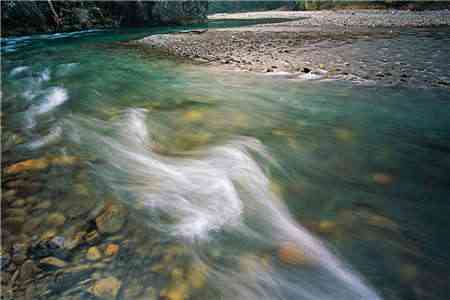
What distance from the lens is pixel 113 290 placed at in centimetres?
156

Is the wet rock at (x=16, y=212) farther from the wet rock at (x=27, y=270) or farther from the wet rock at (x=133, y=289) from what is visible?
the wet rock at (x=133, y=289)

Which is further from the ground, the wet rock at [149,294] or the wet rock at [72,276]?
the wet rock at [72,276]

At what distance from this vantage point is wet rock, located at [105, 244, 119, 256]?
181 centimetres

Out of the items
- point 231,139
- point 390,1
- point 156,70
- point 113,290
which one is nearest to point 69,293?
point 113,290

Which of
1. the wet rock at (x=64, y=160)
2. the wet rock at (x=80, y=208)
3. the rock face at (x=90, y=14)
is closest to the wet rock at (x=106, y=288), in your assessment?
the wet rock at (x=80, y=208)

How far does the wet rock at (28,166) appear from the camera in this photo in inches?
113

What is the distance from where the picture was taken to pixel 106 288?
1.57 metres

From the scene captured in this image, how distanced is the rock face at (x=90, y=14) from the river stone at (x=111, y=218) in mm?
29200

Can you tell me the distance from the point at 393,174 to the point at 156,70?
7052mm

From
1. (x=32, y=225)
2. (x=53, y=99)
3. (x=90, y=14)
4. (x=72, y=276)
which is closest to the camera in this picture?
(x=72, y=276)

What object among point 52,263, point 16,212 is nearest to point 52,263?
point 52,263

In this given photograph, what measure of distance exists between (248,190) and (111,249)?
1.26 m

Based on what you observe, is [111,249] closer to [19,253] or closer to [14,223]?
[19,253]

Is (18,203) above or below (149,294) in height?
above
